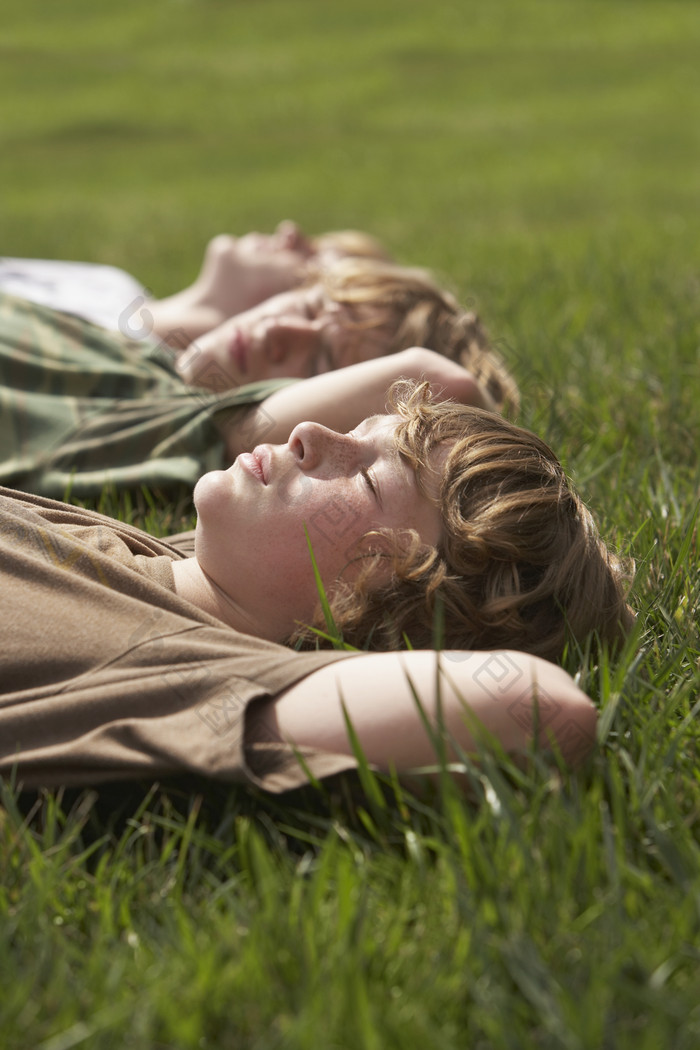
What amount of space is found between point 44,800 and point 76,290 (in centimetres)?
333

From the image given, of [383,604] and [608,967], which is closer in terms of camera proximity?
[608,967]

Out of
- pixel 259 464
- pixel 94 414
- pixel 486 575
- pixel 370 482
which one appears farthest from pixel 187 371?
pixel 486 575

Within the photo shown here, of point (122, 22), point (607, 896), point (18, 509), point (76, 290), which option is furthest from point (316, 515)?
point (122, 22)

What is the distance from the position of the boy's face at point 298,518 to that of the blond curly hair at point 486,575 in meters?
0.03

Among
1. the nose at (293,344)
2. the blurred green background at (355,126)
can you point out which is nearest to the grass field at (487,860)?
the nose at (293,344)

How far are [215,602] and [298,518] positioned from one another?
0.22 meters

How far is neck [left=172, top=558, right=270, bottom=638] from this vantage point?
1849mm

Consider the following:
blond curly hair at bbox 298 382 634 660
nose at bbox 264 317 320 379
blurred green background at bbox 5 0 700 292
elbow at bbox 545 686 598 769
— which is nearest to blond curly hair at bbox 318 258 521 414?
nose at bbox 264 317 320 379

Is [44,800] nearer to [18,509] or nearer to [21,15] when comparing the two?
[18,509]

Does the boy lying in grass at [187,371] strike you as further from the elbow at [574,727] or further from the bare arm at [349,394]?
the elbow at [574,727]

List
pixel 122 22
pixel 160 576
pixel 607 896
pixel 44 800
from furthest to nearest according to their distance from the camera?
1. pixel 122 22
2. pixel 160 576
3. pixel 44 800
4. pixel 607 896

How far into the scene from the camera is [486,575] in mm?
1807

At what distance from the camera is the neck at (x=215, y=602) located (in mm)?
1849

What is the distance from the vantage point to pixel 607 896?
120 cm
